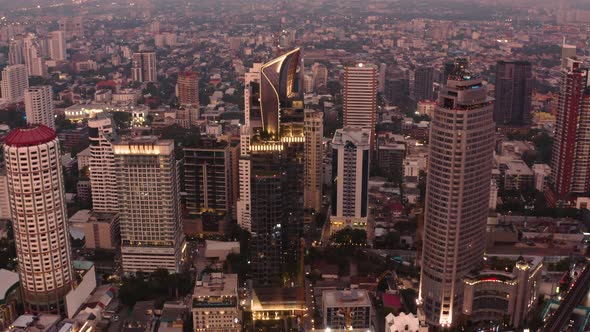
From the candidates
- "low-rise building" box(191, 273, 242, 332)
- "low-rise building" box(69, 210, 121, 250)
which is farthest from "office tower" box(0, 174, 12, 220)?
"low-rise building" box(191, 273, 242, 332)

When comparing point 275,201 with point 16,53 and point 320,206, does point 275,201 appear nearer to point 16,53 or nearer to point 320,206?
point 320,206

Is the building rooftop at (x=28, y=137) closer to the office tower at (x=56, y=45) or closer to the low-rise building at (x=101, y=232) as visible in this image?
the low-rise building at (x=101, y=232)

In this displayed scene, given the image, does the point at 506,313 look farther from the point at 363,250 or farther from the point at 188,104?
the point at 188,104

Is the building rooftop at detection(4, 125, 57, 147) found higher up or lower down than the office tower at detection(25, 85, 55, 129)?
higher up

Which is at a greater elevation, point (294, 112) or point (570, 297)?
point (294, 112)

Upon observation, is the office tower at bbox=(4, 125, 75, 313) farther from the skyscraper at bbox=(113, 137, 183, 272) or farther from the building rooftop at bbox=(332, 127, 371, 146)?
the building rooftop at bbox=(332, 127, 371, 146)

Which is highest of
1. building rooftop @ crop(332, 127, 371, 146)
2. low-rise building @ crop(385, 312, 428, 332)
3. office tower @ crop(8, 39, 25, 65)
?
office tower @ crop(8, 39, 25, 65)

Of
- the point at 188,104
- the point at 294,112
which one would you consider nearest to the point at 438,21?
the point at 188,104
